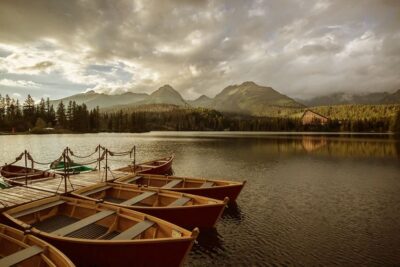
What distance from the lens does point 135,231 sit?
11.4m

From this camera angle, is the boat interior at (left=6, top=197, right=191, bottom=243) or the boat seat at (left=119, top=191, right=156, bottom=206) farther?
the boat seat at (left=119, top=191, right=156, bottom=206)

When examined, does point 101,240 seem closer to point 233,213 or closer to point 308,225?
point 233,213

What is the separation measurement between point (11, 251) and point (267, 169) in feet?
118

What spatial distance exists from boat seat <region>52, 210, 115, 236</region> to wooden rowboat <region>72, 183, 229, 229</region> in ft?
4.68

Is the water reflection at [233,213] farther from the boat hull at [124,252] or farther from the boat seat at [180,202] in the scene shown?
the boat hull at [124,252]

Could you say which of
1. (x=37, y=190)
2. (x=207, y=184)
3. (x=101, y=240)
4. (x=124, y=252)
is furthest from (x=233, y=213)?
(x=37, y=190)

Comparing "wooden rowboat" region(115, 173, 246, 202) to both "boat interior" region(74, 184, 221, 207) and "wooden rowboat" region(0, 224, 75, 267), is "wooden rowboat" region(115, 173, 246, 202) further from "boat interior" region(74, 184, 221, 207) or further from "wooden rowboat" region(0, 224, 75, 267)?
"wooden rowboat" region(0, 224, 75, 267)

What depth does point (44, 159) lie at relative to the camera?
159ft

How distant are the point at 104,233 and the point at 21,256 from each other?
14.0 ft

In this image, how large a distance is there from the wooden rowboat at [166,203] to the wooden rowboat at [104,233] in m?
1.48

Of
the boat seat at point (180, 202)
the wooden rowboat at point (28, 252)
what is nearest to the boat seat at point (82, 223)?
the wooden rowboat at point (28, 252)

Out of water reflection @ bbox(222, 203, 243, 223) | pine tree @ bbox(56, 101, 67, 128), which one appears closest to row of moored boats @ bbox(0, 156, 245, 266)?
water reflection @ bbox(222, 203, 243, 223)

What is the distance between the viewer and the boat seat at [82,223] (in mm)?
11519

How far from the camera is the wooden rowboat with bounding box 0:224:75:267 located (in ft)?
27.0
